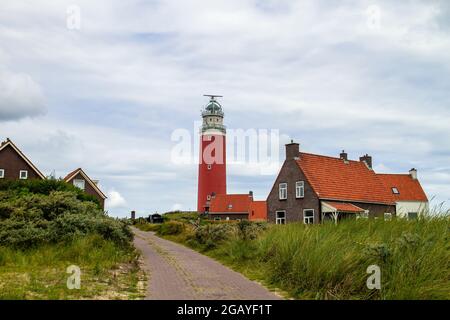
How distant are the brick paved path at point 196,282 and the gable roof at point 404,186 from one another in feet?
131

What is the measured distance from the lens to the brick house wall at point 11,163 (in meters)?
40.4

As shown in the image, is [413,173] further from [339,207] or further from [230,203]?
[339,207]

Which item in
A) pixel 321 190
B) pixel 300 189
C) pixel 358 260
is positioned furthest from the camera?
pixel 300 189

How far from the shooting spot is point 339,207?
3484 centimetres

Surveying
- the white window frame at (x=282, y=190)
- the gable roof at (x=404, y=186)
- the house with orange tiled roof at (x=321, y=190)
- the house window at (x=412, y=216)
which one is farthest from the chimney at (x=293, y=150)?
the house window at (x=412, y=216)

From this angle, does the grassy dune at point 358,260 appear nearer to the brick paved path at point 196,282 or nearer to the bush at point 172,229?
the brick paved path at point 196,282

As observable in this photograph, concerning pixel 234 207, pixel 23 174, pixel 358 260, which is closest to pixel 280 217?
pixel 23 174

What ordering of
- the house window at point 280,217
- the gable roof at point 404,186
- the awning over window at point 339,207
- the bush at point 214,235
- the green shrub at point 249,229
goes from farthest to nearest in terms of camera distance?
the gable roof at point 404,186 → the house window at point 280,217 → the awning over window at point 339,207 → the bush at point 214,235 → the green shrub at point 249,229

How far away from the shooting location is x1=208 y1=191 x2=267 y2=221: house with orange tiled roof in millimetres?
60938

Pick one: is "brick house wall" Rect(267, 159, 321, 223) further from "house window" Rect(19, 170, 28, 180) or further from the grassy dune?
the grassy dune

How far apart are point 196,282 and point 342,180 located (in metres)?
29.1

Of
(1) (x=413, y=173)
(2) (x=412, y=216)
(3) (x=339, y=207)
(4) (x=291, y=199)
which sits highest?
(1) (x=413, y=173)

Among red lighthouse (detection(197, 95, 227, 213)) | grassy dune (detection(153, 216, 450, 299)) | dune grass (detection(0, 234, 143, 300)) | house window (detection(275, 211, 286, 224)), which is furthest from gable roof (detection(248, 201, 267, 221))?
grassy dune (detection(153, 216, 450, 299))
